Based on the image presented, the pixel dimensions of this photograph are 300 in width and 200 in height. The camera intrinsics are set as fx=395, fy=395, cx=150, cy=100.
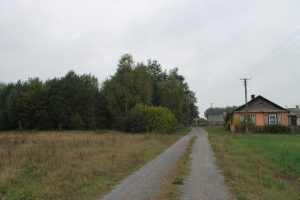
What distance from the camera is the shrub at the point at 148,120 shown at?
5838 centimetres

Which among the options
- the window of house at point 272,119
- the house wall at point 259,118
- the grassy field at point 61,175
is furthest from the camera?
the window of house at point 272,119

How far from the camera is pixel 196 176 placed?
14758 millimetres

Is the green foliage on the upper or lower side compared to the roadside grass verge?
upper

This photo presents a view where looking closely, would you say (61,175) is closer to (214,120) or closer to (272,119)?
(272,119)

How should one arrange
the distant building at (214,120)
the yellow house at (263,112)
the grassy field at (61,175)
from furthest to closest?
the distant building at (214,120) < the yellow house at (263,112) < the grassy field at (61,175)

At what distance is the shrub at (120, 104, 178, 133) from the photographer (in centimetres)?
5838

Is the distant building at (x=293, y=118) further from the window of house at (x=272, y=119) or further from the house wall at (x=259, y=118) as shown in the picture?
the window of house at (x=272, y=119)

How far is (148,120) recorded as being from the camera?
5831 centimetres

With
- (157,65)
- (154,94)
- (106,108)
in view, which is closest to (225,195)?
(106,108)

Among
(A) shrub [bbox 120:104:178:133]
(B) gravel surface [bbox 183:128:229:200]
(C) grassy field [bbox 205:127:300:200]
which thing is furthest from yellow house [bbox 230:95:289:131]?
(B) gravel surface [bbox 183:128:229:200]

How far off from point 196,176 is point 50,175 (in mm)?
5318

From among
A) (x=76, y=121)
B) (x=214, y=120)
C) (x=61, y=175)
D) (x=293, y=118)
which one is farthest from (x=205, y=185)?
(x=214, y=120)

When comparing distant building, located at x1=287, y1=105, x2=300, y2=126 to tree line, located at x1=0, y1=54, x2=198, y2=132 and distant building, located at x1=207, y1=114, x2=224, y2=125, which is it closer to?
tree line, located at x1=0, y1=54, x2=198, y2=132

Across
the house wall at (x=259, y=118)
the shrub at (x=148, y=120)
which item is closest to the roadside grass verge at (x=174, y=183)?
the shrub at (x=148, y=120)
